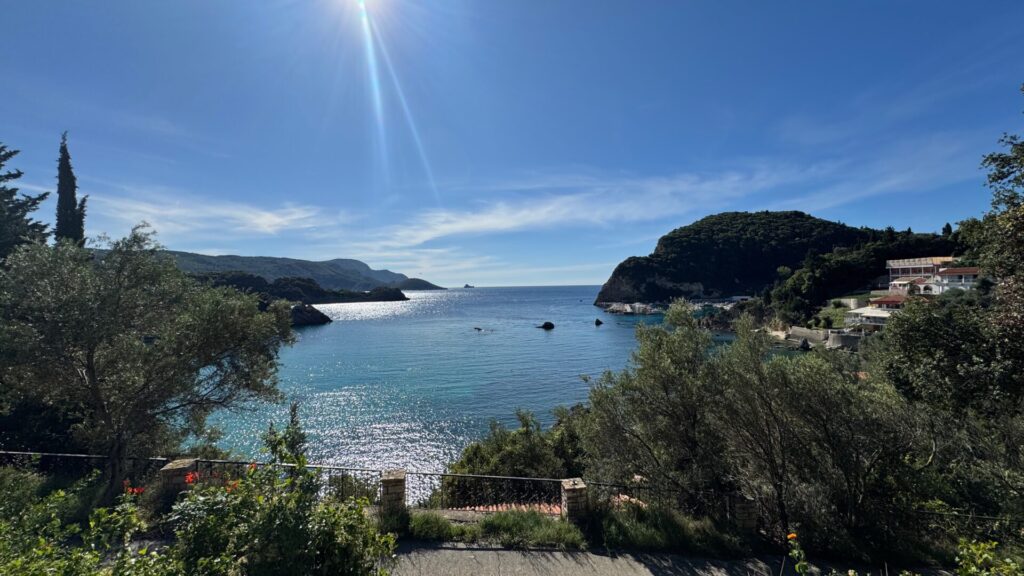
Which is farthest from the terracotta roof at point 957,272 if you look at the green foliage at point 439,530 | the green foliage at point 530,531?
the green foliage at point 439,530

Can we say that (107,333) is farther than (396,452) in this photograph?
No

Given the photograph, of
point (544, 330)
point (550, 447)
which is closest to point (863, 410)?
point (550, 447)

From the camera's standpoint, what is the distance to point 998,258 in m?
7.41

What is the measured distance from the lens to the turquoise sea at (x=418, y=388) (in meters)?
22.8

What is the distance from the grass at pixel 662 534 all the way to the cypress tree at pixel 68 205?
32.2 m

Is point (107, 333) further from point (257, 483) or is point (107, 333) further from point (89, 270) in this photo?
point (257, 483)

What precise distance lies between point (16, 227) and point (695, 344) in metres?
29.0

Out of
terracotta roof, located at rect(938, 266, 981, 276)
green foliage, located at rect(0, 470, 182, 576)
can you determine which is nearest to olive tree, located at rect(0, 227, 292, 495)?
green foliage, located at rect(0, 470, 182, 576)

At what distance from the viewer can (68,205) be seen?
23.5 metres

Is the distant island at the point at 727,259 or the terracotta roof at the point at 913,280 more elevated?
the distant island at the point at 727,259

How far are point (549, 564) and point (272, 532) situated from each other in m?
4.93

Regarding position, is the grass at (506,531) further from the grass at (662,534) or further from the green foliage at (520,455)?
the green foliage at (520,455)

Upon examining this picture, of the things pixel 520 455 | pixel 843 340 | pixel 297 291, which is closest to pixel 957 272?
pixel 843 340

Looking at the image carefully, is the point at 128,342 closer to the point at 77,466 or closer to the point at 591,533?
the point at 77,466
